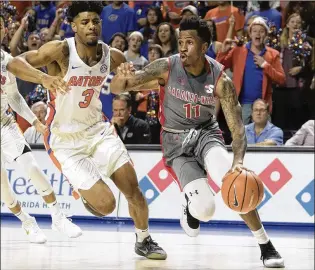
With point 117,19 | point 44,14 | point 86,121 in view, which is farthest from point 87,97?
point 44,14

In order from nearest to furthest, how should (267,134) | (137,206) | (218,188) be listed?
(137,206) → (267,134) → (218,188)

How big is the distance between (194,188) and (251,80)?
12.3ft

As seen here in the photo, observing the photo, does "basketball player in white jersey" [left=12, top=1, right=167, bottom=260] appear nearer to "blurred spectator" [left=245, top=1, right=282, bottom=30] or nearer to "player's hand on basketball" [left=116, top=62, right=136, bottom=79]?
"player's hand on basketball" [left=116, top=62, right=136, bottom=79]

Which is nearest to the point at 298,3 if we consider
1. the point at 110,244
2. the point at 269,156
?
the point at 269,156

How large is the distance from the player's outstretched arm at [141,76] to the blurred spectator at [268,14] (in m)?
4.12

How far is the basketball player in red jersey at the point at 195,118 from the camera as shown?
633 cm

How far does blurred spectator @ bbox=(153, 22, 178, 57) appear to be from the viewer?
33.2ft

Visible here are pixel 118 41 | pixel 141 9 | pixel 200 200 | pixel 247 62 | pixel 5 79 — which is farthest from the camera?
pixel 141 9

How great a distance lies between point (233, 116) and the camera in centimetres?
632

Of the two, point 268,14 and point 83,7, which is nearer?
point 83,7

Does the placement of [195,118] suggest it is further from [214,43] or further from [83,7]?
[214,43]

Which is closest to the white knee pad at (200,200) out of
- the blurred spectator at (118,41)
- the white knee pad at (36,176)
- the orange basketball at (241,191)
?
the orange basketball at (241,191)

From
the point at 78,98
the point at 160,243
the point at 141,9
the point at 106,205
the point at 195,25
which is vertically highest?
the point at 195,25

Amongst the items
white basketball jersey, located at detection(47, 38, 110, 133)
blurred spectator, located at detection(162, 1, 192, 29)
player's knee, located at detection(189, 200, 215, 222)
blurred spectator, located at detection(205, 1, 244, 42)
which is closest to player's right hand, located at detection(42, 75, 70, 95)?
white basketball jersey, located at detection(47, 38, 110, 133)
